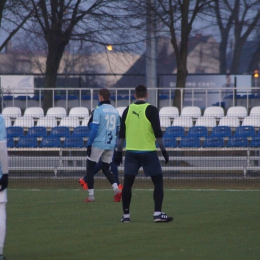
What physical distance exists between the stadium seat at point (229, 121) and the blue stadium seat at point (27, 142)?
5.36m

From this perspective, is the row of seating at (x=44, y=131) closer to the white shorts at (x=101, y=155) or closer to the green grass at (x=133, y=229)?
the green grass at (x=133, y=229)

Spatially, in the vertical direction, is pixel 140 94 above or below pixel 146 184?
above

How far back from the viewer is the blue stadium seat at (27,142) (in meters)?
18.9

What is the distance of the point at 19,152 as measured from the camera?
18.4 m

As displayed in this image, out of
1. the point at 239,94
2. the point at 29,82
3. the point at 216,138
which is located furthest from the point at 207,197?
the point at 29,82

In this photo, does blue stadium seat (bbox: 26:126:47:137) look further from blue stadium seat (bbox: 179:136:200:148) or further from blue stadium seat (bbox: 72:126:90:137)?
blue stadium seat (bbox: 179:136:200:148)

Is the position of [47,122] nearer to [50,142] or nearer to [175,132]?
[50,142]

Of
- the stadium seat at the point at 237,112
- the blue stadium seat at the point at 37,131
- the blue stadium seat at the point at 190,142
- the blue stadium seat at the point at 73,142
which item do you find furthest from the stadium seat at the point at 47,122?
the stadium seat at the point at 237,112

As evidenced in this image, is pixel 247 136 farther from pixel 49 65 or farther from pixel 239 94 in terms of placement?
pixel 49 65

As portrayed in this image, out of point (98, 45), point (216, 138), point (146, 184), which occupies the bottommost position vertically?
point (146, 184)

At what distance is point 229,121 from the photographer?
1928 centimetres

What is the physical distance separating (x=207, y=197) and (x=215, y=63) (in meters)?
21.7

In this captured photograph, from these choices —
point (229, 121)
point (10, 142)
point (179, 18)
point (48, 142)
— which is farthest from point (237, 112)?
point (10, 142)

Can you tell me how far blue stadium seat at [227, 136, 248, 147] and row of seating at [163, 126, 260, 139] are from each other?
11.0 inches
